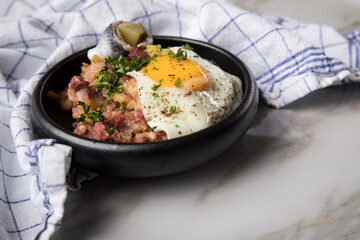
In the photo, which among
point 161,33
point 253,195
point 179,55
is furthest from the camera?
point 161,33

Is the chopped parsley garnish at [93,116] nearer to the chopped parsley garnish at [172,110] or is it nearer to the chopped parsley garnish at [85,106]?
the chopped parsley garnish at [85,106]

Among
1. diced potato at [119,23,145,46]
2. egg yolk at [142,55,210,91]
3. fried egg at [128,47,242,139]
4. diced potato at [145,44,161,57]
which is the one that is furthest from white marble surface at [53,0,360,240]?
diced potato at [119,23,145,46]

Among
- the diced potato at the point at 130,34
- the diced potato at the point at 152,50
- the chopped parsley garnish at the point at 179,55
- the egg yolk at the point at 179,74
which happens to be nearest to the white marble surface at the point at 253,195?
the egg yolk at the point at 179,74

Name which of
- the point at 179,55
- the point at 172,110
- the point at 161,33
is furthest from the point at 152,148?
the point at 161,33

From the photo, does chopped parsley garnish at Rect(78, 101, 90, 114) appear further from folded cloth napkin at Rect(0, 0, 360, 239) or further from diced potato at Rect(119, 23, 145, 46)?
diced potato at Rect(119, 23, 145, 46)

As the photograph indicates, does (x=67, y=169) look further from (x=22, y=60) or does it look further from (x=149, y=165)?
(x=22, y=60)

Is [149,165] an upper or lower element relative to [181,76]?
lower

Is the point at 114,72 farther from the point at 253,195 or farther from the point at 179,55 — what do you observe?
the point at 253,195

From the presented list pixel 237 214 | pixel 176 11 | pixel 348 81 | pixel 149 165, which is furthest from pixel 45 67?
pixel 348 81
